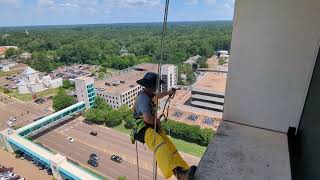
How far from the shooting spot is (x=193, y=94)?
454 inches

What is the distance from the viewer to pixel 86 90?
13375mm

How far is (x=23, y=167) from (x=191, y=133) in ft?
21.1

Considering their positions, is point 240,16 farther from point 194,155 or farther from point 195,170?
point 194,155

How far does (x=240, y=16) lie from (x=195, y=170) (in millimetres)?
799

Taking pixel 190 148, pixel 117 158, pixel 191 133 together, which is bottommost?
pixel 117 158

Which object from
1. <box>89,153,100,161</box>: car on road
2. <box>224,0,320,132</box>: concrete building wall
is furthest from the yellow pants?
<box>89,153,100,161</box>: car on road

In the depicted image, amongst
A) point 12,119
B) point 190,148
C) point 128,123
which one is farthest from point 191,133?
point 12,119

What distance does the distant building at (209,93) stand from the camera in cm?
974

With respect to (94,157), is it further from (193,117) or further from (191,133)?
(193,117)

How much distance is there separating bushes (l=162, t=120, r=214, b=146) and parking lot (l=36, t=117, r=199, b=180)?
1.10 metres

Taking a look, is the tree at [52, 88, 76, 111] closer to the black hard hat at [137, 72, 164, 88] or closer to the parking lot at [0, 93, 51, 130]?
the parking lot at [0, 93, 51, 130]

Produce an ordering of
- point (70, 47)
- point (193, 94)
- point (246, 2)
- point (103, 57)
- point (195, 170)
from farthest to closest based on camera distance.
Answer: point (70, 47), point (103, 57), point (193, 94), point (246, 2), point (195, 170)

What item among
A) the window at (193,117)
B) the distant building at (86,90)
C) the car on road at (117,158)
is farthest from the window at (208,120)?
the distant building at (86,90)

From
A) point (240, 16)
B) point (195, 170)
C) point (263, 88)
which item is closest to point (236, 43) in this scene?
point (240, 16)
